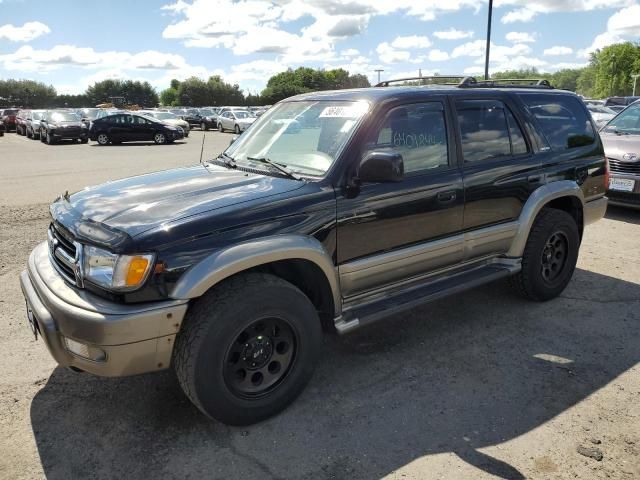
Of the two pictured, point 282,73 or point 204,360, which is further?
point 282,73

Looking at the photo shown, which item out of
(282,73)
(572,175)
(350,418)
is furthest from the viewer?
(282,73)

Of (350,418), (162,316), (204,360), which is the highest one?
(162,316)

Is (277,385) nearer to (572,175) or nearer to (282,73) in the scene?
(572,175)

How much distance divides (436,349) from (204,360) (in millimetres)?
1906

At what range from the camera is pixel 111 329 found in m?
2.55

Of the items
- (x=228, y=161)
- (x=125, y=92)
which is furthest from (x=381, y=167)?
(x=125, y=92)

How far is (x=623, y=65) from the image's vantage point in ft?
331

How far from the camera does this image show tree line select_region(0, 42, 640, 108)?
275 feet

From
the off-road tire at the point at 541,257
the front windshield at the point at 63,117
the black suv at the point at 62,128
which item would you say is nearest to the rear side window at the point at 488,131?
the off-road tire at the point at 541,257

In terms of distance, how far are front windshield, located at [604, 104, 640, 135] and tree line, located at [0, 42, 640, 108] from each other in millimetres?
68182

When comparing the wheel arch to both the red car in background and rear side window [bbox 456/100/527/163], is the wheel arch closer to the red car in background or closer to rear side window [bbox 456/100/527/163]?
rear side window [bbox 456/100/527/163]

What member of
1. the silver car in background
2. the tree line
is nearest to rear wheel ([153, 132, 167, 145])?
the silver car in background

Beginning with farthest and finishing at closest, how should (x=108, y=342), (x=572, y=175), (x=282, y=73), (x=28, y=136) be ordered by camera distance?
(x=282, y=73) < (x=28, y=136) < (x=572, y=175) < (x=108, y=342)

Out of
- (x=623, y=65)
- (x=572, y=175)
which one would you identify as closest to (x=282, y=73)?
(x=623, y=65)
